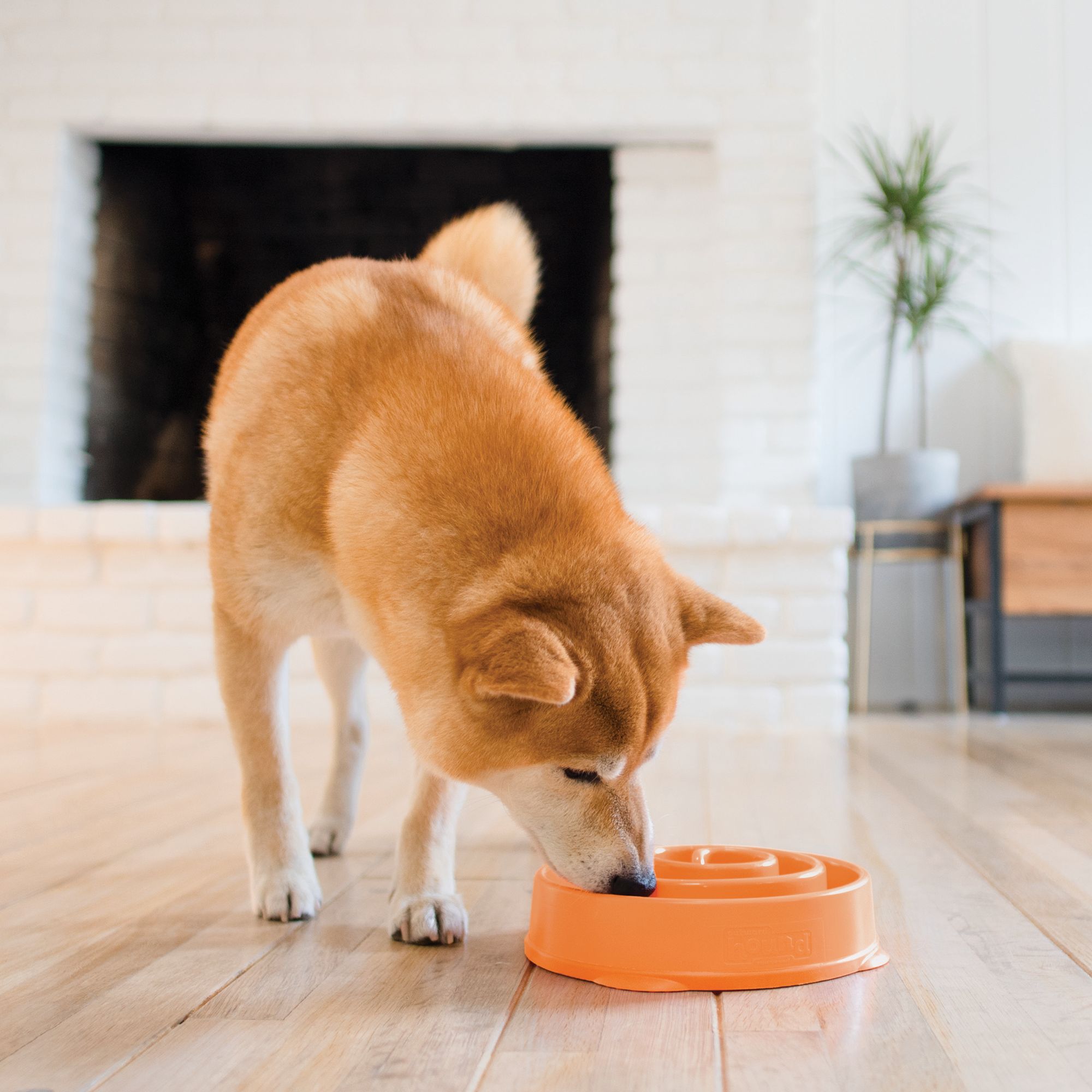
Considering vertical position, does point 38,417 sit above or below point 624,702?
above

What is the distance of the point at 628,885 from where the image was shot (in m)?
1.05

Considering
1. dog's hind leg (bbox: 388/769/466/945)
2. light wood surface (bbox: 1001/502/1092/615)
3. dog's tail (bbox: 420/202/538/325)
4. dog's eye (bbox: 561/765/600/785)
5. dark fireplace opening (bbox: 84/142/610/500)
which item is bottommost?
dog's hind leg (bbox: 388/769/466/945)

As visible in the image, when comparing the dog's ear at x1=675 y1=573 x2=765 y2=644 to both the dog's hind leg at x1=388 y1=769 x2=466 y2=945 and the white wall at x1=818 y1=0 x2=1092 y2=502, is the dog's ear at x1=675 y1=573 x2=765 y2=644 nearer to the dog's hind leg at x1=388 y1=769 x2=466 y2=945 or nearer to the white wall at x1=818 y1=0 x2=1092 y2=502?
the dog's hind leg at x1=388 y1=769 x2=466 y2=945

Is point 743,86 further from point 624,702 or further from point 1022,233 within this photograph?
point 624,702

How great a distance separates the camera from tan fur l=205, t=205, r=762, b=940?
1034 millimetres

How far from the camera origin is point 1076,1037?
88cm

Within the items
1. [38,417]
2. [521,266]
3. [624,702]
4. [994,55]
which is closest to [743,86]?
[994,55]

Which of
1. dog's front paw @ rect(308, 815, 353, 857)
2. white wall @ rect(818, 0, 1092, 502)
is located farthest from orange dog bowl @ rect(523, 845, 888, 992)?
white wall @ rect(818, 0, 1092, 502)

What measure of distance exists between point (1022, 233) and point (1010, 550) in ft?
4.80

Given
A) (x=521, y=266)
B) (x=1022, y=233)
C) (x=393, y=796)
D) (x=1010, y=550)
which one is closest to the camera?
(x=521, y=266)

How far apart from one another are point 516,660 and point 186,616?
2.74 meters

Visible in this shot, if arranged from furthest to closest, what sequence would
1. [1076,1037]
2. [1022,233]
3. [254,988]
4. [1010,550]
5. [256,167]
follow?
[1022,233] → [256,167] → [1010,550] → [254,988] → [1076,1037]

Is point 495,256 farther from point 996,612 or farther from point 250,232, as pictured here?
point 996,612

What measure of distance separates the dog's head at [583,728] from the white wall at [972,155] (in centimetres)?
354
